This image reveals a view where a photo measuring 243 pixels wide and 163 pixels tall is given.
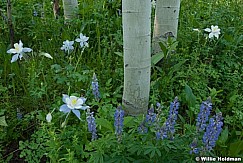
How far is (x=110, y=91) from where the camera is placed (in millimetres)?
2250

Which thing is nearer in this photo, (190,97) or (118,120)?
(118,120)

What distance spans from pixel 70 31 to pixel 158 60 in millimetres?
878

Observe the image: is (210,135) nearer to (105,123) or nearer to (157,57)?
(105,123)

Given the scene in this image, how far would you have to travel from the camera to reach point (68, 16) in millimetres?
3129

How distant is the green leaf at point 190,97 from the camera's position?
2020mm

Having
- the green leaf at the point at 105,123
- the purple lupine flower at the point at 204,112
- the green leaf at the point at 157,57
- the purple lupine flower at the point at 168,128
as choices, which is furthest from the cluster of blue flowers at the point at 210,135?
the green leaf at the point at 157,57

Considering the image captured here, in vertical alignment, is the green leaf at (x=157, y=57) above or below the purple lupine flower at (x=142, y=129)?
above

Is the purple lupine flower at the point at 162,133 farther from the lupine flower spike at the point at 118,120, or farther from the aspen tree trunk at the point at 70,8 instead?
the aspen tree trunk at the point at 70,8

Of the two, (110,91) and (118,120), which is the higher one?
(118,120)

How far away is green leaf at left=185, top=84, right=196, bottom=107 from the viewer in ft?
6.63

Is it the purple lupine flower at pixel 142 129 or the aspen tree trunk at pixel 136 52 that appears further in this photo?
the aspen tree trunk at pixel 136 52

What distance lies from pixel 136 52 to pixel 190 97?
467 mm

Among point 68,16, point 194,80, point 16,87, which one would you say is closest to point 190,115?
point 194,80

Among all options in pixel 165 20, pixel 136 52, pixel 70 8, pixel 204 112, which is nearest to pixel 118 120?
pixel 204 112
